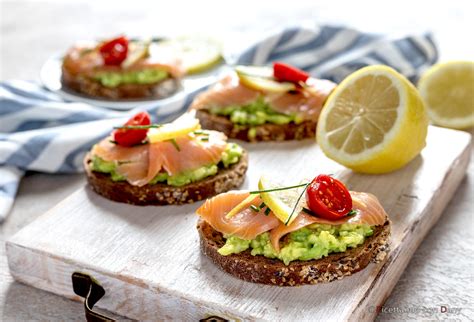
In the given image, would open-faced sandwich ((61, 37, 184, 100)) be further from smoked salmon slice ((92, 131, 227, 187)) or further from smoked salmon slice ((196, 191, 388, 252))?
smoked salmon slice ((196, 191, 388, 252))

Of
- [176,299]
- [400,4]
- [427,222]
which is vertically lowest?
[400,4]

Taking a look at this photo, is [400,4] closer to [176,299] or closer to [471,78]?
[471,78]

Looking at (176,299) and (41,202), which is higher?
(176,299)

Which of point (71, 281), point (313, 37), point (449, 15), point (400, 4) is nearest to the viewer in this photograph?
point (71, 281)

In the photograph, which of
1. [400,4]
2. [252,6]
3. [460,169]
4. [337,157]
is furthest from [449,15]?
[337,157]

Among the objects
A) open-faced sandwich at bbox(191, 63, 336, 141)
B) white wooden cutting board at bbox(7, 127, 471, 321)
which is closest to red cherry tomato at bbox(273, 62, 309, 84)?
open-faced sandwich at bbox(191, 63, 336, 141)

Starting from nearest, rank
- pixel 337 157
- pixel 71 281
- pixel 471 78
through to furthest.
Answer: pixel 71 281
pixel 337 157
pixel 471 78

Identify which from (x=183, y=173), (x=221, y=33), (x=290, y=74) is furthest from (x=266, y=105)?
(x=221, y=33)
